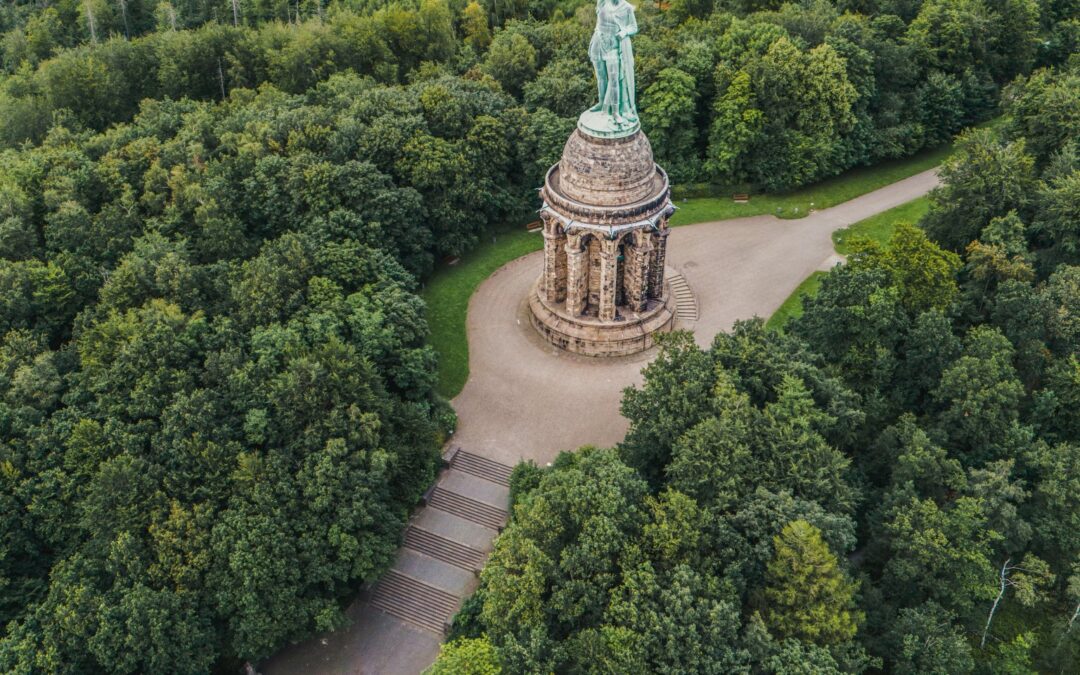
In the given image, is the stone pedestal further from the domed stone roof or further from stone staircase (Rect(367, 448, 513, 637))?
stone staircase (Rect(367, 448, 513, 637))

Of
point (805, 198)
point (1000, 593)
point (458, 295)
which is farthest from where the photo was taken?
point (805, 198)

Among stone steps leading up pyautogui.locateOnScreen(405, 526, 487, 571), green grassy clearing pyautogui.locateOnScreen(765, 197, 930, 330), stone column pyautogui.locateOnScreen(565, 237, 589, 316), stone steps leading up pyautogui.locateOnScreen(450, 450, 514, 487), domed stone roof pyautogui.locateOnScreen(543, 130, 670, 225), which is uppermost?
domed stone roof pyautogui.locateOnScreen(543, 130, 670, 225)

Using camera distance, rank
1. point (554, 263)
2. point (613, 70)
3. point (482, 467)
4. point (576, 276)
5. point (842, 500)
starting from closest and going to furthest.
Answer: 1. point (842, 500)
2. point (613, 70)
3. point (482, 467)
4. point (576, 276)
5. point (554, 263)

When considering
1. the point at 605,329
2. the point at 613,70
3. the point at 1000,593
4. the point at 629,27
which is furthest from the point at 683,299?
the point at 1000,593

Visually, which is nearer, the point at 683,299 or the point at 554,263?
the point at 554,263

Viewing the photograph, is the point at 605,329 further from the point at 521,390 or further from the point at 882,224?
the point at 882,224

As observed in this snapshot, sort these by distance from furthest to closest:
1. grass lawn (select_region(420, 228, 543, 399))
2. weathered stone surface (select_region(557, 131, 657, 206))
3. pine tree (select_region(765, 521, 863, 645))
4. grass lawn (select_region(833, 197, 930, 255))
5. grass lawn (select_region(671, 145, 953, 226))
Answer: grass lawn (select_region(671, 145, 953, 226)) → grass lawn (select_region(833, 197, 930, 255)) → grass lawn (select_region(420, 228, 543, 399)) → weathered stone surface (select_region(557, 131, 657, 206)) → pine tree (select_region(765, 521, 863, 645))

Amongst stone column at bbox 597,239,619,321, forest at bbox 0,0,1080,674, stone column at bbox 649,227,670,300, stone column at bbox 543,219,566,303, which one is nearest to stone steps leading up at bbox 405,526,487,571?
forest at bbox 0,0,1080,674
